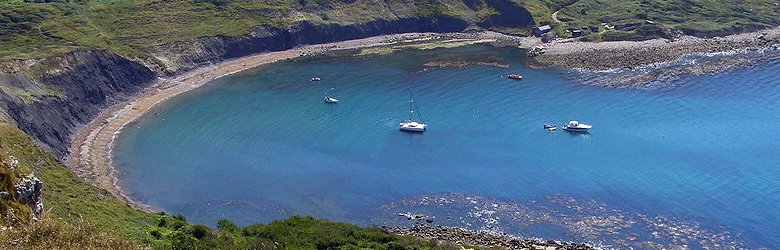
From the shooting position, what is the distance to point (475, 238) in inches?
2837

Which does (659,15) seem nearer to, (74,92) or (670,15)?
(670,15)

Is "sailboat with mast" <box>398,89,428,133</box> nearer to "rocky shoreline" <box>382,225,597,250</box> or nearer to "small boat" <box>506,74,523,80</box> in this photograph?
"small boat" <box>506,74,523,80</box>

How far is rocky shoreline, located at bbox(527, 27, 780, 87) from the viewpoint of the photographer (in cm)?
13475

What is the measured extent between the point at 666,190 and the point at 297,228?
42366 millimetres

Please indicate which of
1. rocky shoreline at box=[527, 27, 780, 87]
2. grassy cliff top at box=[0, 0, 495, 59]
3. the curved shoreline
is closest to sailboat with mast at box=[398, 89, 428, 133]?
the curved shoreline

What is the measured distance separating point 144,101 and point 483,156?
5620cm

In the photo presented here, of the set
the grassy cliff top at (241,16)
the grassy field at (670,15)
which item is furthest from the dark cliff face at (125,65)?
the grassy field at (670,15)

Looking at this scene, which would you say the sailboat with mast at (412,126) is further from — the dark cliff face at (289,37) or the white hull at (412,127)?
the dark cliff face at (289,37)

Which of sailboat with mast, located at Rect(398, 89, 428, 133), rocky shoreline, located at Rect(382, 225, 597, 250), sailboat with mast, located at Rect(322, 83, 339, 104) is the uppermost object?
sailboat with mast, located at Rect(322, 83, 339, 104)

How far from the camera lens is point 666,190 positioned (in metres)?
82.8

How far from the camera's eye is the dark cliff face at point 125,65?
98.9 metres

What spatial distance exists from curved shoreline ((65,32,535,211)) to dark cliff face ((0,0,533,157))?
1.67 m

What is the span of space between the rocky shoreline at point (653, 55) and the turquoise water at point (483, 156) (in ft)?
20.5

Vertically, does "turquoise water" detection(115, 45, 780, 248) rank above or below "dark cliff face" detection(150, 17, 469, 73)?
below
